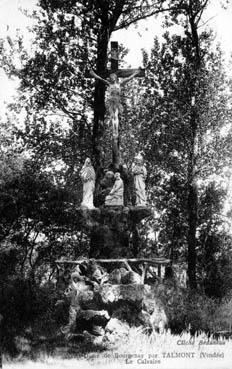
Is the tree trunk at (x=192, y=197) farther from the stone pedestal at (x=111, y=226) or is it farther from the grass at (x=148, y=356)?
the grass at (x=148, y=356)

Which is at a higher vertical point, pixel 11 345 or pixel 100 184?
pixel 100 184

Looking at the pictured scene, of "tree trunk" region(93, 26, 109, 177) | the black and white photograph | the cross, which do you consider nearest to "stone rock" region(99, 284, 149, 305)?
the black and white photograph

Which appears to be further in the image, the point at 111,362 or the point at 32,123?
the point at 32,123

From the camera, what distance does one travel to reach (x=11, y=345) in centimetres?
1060

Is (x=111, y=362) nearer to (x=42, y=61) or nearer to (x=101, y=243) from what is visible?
(x=101, y=243)

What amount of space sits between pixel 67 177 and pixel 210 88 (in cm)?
795

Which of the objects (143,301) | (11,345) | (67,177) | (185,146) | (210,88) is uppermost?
(210,88)

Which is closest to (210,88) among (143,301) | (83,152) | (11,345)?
(83,152)

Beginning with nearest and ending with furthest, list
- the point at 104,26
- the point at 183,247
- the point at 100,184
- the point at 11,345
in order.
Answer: the point at 11,345, the point at 100,184, the point at 104,26, the point at 183,247

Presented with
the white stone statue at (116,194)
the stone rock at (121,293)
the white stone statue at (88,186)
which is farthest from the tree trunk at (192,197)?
the stone rock at (121,293)

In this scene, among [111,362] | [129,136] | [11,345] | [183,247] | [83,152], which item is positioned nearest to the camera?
[111,362]

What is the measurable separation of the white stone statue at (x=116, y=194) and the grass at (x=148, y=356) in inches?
149

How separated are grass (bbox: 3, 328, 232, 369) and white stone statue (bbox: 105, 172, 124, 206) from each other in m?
3.77

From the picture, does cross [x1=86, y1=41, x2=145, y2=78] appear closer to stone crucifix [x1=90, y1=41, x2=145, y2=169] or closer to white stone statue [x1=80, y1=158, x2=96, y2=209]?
stone crucifix [x1=90, y1=41, x2=145, y2=169]
